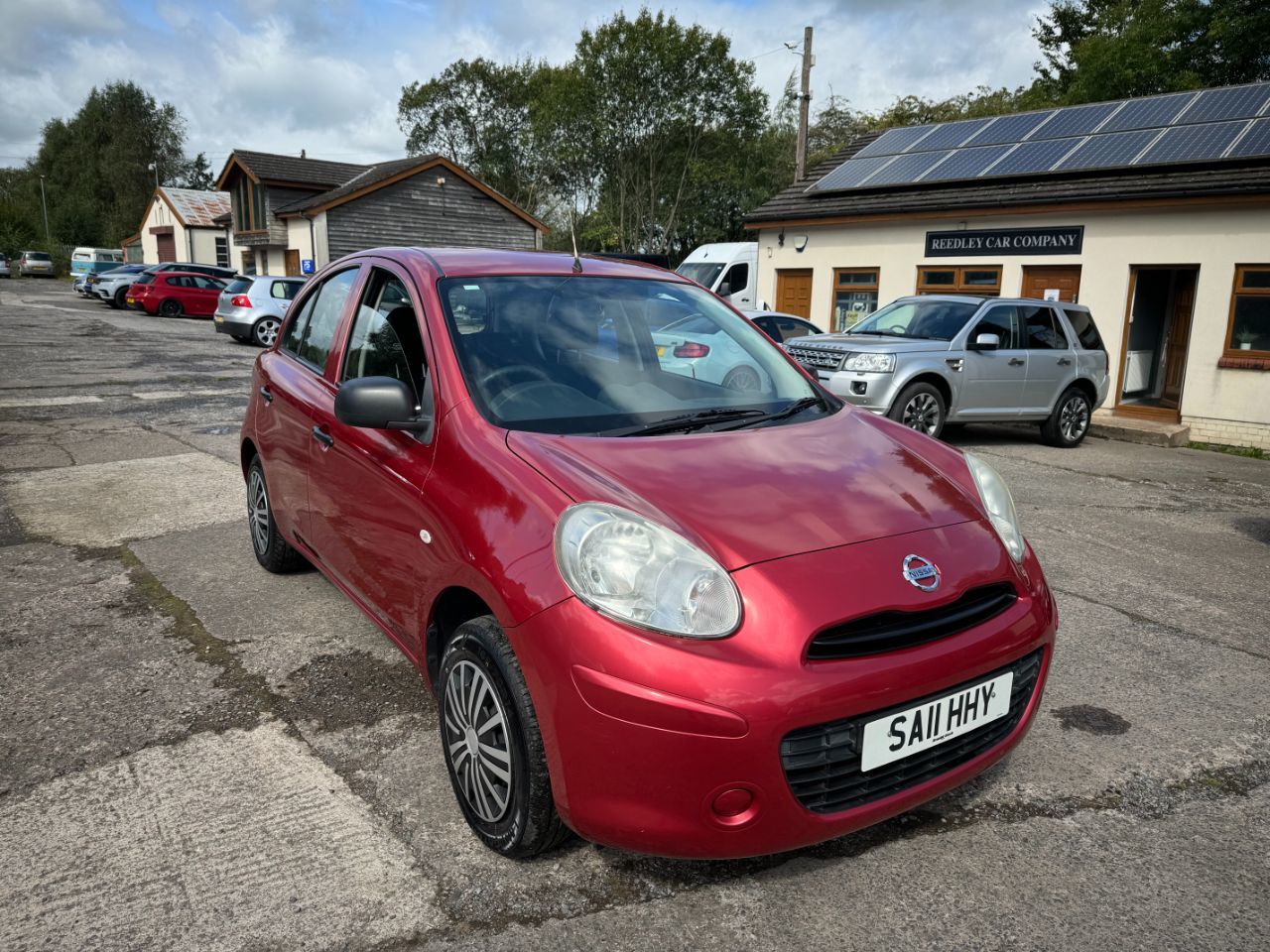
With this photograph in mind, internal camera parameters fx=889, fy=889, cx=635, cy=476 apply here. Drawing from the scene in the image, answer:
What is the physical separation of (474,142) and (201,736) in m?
63.9

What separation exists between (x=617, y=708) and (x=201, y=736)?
1895 mm

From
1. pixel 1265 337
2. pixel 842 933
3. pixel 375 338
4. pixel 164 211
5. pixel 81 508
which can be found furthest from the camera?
pixel 164 211

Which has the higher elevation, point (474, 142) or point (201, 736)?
point (474, 142)

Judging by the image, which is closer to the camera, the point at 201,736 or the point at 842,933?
the point at 842,933

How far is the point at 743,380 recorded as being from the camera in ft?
11.2

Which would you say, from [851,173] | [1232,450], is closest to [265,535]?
[1232,450]

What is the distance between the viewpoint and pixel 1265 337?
12414 mm

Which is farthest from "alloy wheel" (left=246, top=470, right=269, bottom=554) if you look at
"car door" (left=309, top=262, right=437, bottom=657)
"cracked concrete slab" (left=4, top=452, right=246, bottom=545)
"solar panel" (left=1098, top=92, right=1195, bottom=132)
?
"solar panel" (left=1098, top=92, right=1195, bottom=132)

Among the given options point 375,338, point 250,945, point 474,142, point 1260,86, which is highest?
point 474,142

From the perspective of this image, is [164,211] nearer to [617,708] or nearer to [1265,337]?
[1265,337]

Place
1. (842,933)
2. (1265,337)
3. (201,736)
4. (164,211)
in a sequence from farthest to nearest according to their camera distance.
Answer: (164,211), (1265,337), (201,736), (842,933)

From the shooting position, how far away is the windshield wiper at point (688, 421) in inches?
110

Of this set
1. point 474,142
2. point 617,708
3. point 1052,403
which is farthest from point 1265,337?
point 474,142

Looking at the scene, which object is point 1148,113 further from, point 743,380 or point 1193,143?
point 743,380
